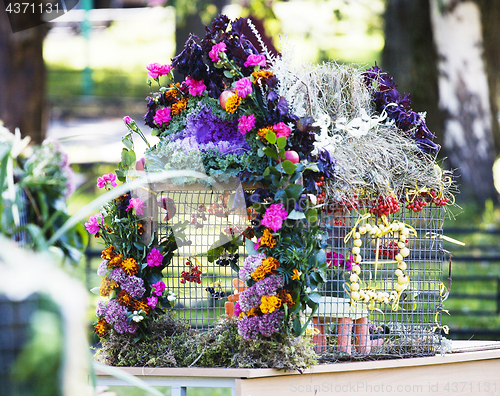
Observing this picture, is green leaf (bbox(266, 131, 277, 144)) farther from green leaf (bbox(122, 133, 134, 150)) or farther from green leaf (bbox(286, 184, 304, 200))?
green leaf (bbox(122, 133, 134, 150))

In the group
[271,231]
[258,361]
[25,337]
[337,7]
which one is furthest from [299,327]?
[337,7]

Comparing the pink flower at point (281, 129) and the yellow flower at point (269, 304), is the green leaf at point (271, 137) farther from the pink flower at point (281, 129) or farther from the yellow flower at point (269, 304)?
the yellow flower at point (269, 304)

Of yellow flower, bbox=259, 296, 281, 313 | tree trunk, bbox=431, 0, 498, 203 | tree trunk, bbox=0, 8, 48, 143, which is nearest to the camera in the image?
yellow flower, bbox=259, 296, 281, 313

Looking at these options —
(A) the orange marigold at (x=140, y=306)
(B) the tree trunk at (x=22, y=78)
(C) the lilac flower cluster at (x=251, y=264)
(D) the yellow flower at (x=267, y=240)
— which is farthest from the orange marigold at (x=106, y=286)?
(B) the tree trunk at (x=22, y=78)

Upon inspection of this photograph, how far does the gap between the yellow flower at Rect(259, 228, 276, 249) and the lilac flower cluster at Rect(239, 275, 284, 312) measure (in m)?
0.13

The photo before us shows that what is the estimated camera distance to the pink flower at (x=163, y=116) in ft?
6.85

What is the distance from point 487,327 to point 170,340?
3825mm

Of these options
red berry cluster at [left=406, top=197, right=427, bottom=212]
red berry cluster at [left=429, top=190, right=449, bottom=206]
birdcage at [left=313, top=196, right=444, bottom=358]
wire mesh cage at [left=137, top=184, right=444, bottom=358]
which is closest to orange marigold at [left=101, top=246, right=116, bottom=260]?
wire mesh cage at [left=137, top=184, right=444, bottom=358]

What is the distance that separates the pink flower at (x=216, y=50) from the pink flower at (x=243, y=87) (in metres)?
0.16

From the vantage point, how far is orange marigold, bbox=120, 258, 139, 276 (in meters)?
1.98

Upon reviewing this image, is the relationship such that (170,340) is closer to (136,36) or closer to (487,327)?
(487,327)

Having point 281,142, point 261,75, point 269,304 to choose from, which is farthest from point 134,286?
point 261,75

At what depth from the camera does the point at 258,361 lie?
5.98 ft

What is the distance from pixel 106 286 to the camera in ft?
6.61
